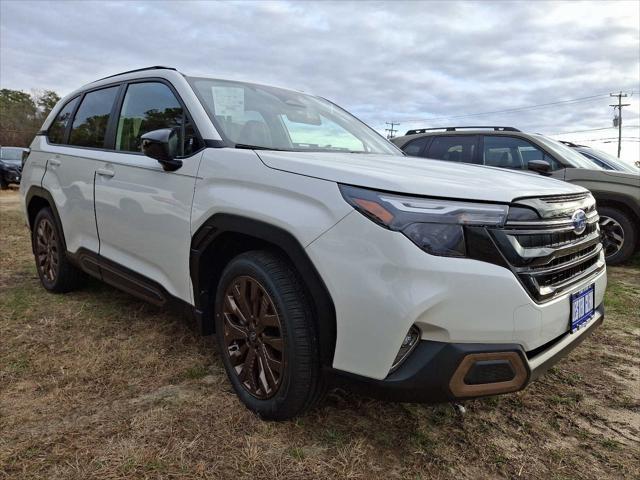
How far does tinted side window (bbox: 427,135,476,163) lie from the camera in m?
6.58

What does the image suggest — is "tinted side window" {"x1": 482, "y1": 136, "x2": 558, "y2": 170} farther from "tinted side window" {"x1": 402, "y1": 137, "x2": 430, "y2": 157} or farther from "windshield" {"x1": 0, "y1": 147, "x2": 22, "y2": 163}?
"windshield" {"x1": 0, "y1": 147, "x2": 22, "y2": 163}

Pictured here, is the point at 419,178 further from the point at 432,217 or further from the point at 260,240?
the point at 260,240

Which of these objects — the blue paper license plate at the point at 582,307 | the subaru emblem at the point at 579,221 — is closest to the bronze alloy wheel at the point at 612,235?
the blue paper license plate at the point at 582,307

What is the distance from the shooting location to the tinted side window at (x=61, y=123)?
4.11 m

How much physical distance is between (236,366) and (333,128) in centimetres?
164

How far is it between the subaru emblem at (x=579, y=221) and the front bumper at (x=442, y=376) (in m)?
0.61

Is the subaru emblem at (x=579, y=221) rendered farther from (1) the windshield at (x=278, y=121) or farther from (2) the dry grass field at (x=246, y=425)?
(1) the windshield at (x=278, y=121)

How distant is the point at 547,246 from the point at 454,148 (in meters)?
5.07

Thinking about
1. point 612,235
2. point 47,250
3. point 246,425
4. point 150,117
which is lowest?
point 246,425

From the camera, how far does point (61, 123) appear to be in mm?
4207

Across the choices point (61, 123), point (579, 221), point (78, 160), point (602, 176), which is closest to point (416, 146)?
point (602, 176)

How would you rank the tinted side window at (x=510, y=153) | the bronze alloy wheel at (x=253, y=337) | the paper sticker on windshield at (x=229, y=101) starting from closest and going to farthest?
1. the bronze alloy wheel at (x=253, y=337)
2. the paper sticker on windshield at (x=229, y=101)
3. the tinted side window at (x=510, y=153)

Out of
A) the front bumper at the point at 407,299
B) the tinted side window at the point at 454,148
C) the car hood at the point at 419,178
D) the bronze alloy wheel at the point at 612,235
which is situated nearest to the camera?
the front bumper at the point at 407,299

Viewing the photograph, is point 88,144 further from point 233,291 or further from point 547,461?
point 547,461
